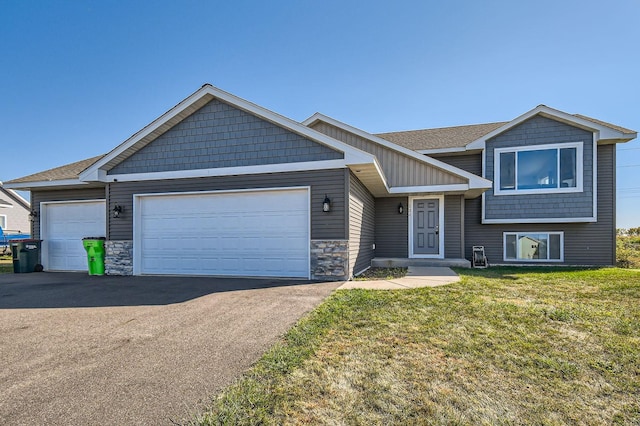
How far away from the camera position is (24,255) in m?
9.81

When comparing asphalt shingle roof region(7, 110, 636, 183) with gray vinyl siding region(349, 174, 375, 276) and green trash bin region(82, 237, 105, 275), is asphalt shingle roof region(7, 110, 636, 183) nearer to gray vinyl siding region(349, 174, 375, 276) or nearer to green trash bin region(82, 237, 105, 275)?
green trash bin region(82, 237, 105, 275)

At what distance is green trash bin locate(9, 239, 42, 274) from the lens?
384 inches

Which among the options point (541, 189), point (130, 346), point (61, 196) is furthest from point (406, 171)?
point (61, 196)

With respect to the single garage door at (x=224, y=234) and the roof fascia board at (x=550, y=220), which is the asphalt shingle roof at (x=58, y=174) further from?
the roof fascia board at (x=550, y=220)

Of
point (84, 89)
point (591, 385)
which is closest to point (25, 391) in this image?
point (591, 385)

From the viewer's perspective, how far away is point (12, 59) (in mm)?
11172

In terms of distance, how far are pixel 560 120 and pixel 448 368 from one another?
10.9 m

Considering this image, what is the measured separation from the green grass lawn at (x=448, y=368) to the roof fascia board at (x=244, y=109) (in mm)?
3512

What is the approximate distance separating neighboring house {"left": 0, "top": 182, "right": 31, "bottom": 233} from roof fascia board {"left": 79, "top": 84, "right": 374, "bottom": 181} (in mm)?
18809

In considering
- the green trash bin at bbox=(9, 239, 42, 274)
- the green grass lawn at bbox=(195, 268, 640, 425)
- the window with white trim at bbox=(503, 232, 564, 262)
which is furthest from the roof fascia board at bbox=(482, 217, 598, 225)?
the green trash bin at bbox=(9, 239, 42, 274)

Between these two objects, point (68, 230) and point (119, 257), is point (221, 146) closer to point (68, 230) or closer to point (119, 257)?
point (119, 257)

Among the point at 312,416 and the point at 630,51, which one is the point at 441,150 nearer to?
the point at 630,51

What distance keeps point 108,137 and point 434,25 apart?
1811 centimetres

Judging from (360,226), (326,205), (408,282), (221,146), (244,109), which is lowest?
(408,282)
